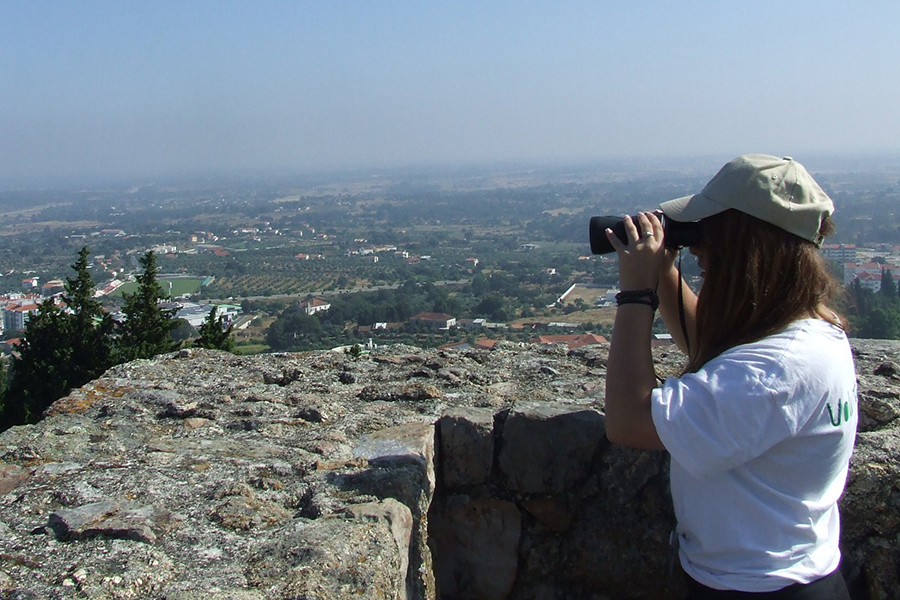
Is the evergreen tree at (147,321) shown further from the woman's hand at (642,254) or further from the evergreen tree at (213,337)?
the woman's hand at (642,254)

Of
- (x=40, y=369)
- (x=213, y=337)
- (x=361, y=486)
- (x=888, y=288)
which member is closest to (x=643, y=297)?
(x=361, y=486)

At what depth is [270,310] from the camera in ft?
103

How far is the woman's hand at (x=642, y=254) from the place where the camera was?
2002 mm

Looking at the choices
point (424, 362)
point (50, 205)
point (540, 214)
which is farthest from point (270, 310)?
point (50, 205)

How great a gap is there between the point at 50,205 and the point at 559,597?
105110mm

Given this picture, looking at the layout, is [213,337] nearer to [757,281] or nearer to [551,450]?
[551,450]

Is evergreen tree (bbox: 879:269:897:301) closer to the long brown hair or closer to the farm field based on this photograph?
the long brown hair

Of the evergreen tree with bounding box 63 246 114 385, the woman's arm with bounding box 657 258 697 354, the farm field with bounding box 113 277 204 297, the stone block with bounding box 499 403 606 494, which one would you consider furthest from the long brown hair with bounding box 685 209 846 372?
the farm field with bounding box 113 277 204 297

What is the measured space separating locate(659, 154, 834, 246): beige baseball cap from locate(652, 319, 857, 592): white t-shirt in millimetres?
234

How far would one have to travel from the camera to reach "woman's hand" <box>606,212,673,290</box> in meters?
2.00

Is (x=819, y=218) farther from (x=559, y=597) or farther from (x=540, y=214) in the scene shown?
(x=540, y=214)

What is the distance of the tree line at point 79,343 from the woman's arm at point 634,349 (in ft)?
26.6

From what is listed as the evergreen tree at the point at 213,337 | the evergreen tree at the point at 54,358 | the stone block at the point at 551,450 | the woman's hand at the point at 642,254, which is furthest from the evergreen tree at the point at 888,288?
the woman's hand at the point at 642,254

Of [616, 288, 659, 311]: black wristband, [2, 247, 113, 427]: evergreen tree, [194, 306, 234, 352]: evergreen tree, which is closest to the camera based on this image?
[616, 288, 659, 311]: black wristband
